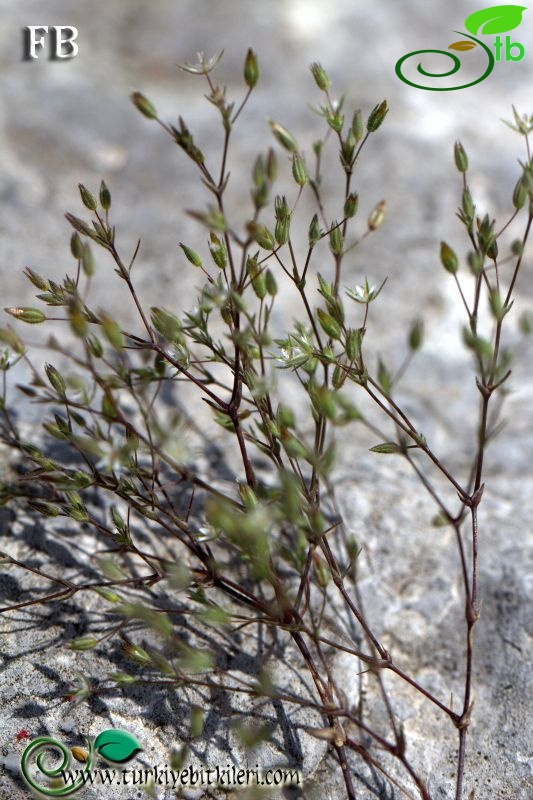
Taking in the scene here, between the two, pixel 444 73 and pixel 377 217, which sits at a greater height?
pixel 444 73

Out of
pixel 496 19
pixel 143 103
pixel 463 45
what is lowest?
pixel 143 103

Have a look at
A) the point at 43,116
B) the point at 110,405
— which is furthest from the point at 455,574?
the point at 43,116

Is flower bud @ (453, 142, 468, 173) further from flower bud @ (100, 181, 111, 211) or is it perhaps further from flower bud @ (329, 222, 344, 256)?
flower bud @ (100, 181, 111, 211)

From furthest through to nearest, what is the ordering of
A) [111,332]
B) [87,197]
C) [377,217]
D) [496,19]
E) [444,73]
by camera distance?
[496,19] → [444,73] → [377,217] → [87,197] → [111,332]

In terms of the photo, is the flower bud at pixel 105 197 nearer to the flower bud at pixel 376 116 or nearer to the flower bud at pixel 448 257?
the flower bud at pixel 376 116

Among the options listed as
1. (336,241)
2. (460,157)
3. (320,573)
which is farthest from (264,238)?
(320,573)

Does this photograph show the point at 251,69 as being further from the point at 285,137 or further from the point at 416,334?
the point at 416,334
